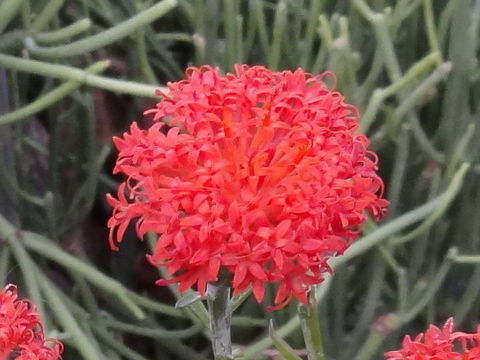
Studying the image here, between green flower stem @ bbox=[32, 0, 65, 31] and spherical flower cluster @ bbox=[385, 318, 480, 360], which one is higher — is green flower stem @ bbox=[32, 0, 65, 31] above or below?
above

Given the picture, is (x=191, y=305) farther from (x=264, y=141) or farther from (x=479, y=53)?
(x=479, y=53)

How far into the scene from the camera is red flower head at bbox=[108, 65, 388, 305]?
39cm

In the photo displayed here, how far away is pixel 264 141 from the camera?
435 mm

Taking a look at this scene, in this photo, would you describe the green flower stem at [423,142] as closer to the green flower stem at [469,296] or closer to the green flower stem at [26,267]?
the green flower stem at [469,296]

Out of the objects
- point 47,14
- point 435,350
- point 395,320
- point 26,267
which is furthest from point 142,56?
point 435,350

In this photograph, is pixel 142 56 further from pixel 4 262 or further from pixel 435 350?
pixel 435 350

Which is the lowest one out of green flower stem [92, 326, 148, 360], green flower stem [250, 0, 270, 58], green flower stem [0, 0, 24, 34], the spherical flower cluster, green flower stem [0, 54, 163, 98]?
green flower stem [92, 326, 148, 360]

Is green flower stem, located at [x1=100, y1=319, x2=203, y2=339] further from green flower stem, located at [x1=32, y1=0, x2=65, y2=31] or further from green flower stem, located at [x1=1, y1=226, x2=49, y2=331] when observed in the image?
green flower stem, located at [x1=32, y1=0, x2=65, y2=31]

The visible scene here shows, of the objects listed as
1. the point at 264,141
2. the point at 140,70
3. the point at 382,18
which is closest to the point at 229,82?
the point at 264,141

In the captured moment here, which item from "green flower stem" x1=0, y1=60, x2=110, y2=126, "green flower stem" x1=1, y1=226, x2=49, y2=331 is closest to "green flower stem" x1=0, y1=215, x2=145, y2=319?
"green flower stem" x1=1, y1=226, x2=49, y2=331

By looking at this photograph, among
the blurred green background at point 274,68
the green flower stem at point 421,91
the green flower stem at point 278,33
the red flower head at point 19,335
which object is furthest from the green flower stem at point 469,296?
the red flower head at point 19,335

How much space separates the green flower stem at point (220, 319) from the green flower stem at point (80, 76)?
0.67 ft

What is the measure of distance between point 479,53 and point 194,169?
570 millimetres

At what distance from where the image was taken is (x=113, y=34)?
2.17ft
